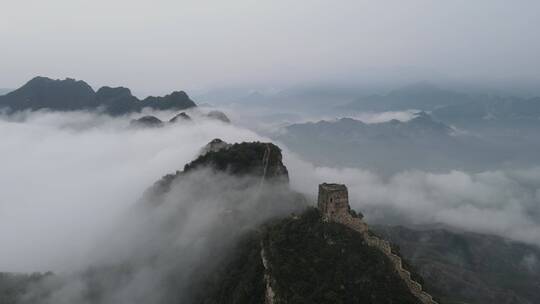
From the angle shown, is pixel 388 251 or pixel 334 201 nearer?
pixel 388 251

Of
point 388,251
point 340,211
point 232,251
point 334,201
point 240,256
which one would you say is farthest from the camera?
point 232,251

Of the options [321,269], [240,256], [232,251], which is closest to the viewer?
[321,269]

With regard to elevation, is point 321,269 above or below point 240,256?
above

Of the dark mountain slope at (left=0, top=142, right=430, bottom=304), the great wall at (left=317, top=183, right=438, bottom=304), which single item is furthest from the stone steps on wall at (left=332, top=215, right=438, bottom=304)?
the dark mountain slope at (left=0, top=142, right=430, bottom=304)

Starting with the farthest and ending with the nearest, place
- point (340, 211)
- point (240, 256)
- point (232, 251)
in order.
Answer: point (232, 251) < point (240, 256) < point (340, 211)

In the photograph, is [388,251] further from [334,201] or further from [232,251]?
[232,251]

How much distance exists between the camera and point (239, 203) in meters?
114

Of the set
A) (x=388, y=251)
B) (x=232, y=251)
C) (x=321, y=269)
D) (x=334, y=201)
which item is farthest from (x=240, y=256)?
(x=388, y=251)

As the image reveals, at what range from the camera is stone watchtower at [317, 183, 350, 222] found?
66.8 m

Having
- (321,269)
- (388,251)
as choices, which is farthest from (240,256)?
(388,251)

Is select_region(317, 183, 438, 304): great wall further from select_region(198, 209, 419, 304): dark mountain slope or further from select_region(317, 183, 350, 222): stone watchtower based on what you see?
select_region(198, 209, 419, 304): dark mountain slope

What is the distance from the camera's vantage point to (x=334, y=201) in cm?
6694

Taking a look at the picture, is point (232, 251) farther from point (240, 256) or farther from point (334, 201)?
point (334, 201)

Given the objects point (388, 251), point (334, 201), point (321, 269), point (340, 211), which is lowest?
point (321, 269)
